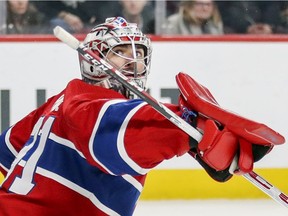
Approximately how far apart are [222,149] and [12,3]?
2991mm

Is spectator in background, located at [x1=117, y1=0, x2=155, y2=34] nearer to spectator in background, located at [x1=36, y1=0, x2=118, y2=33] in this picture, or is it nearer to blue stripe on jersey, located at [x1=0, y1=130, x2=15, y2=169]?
spectator in background, located at [x1=36, y1=0, x2=118, y2=33]

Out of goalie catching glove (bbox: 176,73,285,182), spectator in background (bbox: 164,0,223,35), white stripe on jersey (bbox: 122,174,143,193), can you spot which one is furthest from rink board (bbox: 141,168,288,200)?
goalie catching glove (bbox: 176,73,285,182)

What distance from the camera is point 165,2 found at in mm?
4430

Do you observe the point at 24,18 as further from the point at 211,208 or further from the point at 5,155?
the point at 5,155

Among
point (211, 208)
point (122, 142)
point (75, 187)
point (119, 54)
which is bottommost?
point (211, 208)

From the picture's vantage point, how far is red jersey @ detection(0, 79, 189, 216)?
1581 mm

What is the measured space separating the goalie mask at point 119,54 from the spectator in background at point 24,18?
2.39 m

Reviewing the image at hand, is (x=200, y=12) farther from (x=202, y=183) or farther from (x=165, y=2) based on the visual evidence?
(x=202, y=183)

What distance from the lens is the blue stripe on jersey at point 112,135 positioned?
5.28 feet

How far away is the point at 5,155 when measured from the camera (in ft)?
7.34

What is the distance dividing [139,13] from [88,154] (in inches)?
108

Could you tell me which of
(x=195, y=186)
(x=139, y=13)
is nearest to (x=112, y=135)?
(x=195, y=186)

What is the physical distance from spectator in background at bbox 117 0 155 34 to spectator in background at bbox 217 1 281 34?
0.35 m

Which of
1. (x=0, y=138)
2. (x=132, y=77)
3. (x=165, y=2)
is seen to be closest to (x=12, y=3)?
(x=165, y=2)
